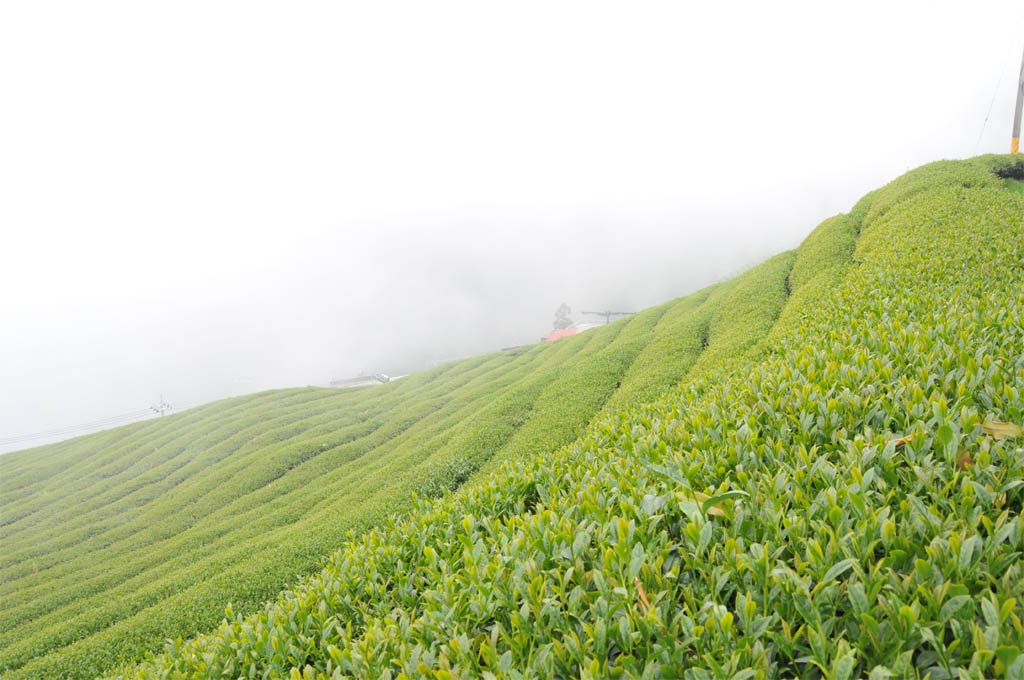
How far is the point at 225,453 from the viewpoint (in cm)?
3331

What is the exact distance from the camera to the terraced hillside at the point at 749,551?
2.28 meters

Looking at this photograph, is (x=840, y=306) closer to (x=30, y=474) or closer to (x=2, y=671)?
(x=2, y=671)

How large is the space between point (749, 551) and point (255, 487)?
28.0m

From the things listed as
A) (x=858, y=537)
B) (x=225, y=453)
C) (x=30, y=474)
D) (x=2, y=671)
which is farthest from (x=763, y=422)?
(x=30, y=474)

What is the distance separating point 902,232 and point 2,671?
98.9 feet

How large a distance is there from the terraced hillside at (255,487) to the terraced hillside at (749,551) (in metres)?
3.35

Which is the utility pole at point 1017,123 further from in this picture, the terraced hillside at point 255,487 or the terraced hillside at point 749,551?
the terraced hillside at point 749,551

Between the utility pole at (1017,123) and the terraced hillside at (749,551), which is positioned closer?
the terraced hillside at (749,551)

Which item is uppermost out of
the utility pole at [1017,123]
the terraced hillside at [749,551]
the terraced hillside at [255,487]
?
the utility pole at [1017,123]

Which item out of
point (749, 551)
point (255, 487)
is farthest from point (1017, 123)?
point (255, 487)

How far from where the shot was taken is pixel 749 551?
291 cm

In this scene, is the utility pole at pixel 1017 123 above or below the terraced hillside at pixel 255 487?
above

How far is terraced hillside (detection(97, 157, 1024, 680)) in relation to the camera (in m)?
2.28

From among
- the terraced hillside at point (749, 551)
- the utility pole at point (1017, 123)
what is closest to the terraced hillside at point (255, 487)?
the terraced hillside at point (749, 551)
